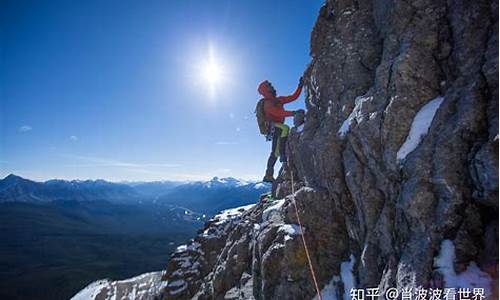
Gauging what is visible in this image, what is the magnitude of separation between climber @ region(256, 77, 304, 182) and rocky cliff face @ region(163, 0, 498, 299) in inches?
167

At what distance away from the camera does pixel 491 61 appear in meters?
9.02

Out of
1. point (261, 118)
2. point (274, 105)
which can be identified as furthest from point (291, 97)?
point (261, 118)

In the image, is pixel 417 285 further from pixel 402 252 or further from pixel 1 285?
pixel 1 285

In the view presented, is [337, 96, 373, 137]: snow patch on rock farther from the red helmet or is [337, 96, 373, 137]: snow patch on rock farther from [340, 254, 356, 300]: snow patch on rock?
the red helmet

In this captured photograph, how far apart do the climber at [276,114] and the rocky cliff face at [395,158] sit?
4.24 meters

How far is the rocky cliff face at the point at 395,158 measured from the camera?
853 centimetres

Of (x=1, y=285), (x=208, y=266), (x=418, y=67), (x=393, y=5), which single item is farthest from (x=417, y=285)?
(x=1, y=285)

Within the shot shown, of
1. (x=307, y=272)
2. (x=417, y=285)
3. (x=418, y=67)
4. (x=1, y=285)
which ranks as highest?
(x=418, y=67)

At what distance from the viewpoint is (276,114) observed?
2638 centimetres

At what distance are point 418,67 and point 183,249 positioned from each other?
42278 millimetres

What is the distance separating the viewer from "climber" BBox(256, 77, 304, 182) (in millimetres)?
26047

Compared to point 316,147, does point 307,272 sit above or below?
below

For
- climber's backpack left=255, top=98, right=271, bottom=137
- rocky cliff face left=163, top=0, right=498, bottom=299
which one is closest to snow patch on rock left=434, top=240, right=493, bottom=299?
rocky cliff face left=163, top=0, right=498, bottom=299

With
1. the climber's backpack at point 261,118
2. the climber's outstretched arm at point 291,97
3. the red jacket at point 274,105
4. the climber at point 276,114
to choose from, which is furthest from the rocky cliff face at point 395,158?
the climber's backpack at point 261,118
